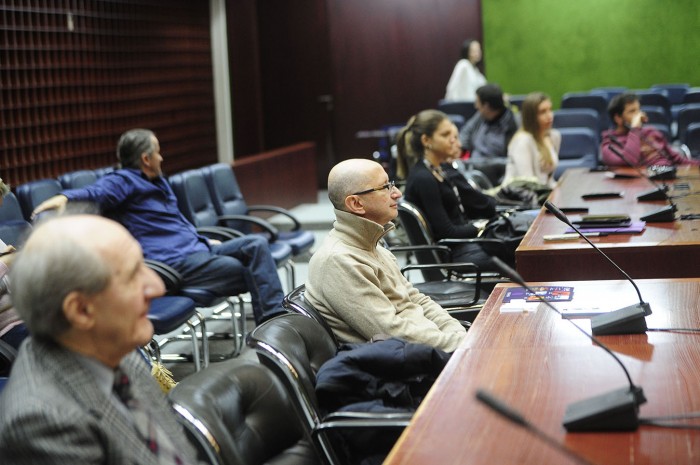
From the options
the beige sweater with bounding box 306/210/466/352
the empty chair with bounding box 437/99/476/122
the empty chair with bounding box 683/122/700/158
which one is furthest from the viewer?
the empty chair with bounding box 437/99/476/122

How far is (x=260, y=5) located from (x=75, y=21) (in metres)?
4.35

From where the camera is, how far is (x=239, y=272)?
200 inches

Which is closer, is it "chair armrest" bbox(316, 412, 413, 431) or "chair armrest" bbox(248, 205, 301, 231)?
"chair armrest" bbox(316, 412, 413, 431)

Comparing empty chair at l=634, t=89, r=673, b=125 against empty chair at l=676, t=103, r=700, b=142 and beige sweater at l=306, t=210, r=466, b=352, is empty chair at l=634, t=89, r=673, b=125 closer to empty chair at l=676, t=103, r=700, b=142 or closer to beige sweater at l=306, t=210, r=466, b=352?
empty chair at l=676, t=103, r=700, b=142

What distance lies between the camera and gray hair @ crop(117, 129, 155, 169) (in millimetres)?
5051

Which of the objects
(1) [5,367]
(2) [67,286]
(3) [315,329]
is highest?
(2) [67,286]

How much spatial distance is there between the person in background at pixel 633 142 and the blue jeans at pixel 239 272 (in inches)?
116

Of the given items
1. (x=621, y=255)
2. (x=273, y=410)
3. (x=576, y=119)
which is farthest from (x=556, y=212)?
(x=576, y=119)

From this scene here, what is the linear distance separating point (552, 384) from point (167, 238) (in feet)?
10.4

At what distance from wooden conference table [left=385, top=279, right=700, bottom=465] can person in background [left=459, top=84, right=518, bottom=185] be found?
479cm

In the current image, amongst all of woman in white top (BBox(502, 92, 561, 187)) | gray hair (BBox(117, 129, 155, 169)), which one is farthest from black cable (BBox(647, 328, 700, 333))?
woman in white top (BBox(502, 92, 561, 187))

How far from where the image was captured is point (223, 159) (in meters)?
11.4

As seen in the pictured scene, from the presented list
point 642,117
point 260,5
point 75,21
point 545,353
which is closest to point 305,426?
point 545,353

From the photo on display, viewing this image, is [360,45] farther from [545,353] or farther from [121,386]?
[121,386]
